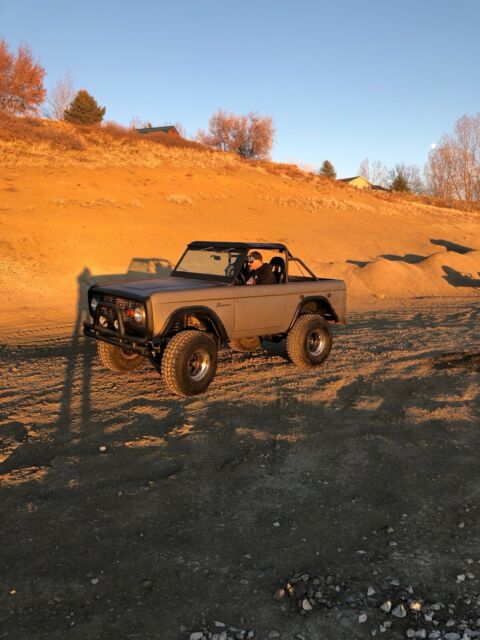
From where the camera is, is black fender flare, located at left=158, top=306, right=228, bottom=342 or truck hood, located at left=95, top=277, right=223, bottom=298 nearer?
black fender flare, located at left=158, top=306, right=228, bottom=342

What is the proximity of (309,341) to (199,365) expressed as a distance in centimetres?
219

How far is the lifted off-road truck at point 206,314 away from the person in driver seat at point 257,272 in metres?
0.07

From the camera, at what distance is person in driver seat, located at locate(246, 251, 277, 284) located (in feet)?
23.6

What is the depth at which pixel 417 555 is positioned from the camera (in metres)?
3.30

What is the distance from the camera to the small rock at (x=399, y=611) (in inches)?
109

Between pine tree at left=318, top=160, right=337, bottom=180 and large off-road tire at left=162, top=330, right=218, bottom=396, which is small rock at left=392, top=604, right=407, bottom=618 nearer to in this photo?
large off-road tire at left=162, top=330, right=218, bottom=396

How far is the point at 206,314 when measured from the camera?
251 inches

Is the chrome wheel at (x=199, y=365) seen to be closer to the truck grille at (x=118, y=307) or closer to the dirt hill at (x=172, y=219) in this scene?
the truck grille at (x=118, y=307)

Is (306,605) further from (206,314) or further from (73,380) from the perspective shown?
(73,380)

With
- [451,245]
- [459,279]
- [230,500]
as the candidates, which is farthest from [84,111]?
[230,500]

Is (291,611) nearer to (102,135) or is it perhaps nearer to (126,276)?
(126,276)

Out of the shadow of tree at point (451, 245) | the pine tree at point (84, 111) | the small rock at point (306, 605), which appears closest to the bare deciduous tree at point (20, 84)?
the pine tree at point (84, 111)

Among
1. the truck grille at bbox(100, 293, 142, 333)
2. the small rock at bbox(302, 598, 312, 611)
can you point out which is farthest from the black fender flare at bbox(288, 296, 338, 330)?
the small rock at bbox(302, 598, 312, 611)

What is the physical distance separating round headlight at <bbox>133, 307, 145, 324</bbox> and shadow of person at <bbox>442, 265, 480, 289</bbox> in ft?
56.0
